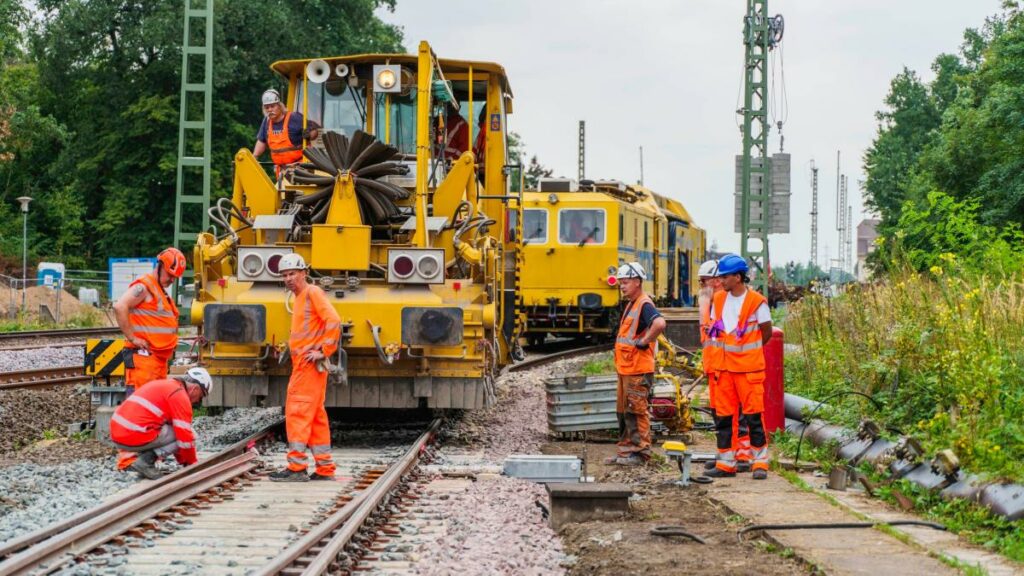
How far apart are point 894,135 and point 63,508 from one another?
218 ft

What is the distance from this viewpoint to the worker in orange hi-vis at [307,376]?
9383mm

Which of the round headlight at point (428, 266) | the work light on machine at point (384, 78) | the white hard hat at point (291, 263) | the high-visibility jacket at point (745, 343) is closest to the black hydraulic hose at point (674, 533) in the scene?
the high-visibility jacket at point (745, 343)

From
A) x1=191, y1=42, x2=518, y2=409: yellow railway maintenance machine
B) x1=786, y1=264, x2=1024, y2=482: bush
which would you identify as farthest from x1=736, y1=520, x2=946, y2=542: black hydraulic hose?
x1=191, y1=42, x2=518, y2=409: yellow railway maintenance machine

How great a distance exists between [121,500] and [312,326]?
226 cm

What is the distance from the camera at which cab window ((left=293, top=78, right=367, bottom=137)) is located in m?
12.9

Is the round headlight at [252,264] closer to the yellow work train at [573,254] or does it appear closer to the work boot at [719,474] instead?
the work boot at [719,474]

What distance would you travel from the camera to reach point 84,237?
171 feet

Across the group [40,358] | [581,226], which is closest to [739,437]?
[581,226]

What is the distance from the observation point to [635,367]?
33.9 feet

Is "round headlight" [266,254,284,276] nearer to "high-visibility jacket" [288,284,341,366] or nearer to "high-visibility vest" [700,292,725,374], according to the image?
"high-visibility jacket" [288,284,341,366]

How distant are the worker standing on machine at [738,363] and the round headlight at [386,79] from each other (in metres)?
4.09

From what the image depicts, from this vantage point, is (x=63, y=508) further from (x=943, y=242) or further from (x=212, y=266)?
(x=943, y=242)

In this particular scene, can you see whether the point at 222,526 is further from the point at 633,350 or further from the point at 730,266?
the point at 730,266

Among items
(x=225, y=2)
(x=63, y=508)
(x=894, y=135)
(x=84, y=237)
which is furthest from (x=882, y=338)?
(x=894, y=135)
